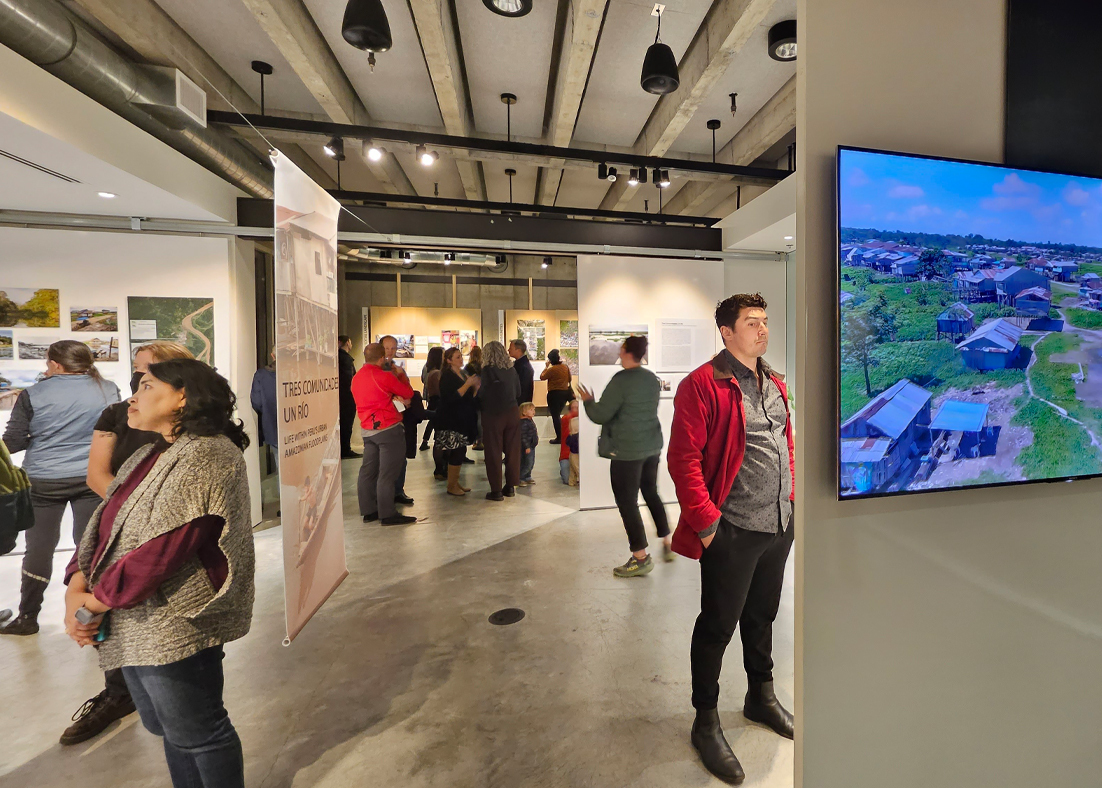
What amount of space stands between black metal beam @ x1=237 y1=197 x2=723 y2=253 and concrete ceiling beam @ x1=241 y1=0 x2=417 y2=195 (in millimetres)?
923

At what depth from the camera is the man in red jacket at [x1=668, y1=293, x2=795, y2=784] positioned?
187 cm

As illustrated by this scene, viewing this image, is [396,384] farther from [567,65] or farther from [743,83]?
[743,83]

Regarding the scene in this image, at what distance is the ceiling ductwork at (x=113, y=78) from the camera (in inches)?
106

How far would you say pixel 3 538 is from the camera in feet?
7.09

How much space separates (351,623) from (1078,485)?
346 centimetres

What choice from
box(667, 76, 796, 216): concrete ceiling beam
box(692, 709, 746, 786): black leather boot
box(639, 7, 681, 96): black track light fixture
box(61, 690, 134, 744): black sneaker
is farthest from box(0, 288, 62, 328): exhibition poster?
box(667, 76, 796, 216): concrete ceiling beam

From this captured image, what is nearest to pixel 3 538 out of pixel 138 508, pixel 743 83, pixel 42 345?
pixel 138 508

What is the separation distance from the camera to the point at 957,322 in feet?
4.27

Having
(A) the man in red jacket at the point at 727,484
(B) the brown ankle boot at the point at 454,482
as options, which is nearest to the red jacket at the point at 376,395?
(B) the brown ankle boot at the point at 454,482

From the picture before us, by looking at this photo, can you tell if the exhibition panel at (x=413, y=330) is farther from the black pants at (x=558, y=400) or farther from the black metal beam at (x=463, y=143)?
the black metal beam at (x=463, y=143)

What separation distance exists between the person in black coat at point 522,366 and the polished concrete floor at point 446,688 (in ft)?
9.39

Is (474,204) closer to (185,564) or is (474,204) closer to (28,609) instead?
(28,609)

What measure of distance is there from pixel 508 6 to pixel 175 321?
12.8 ft

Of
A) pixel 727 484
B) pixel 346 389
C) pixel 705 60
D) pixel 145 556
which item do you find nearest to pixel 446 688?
pixel 145 556
